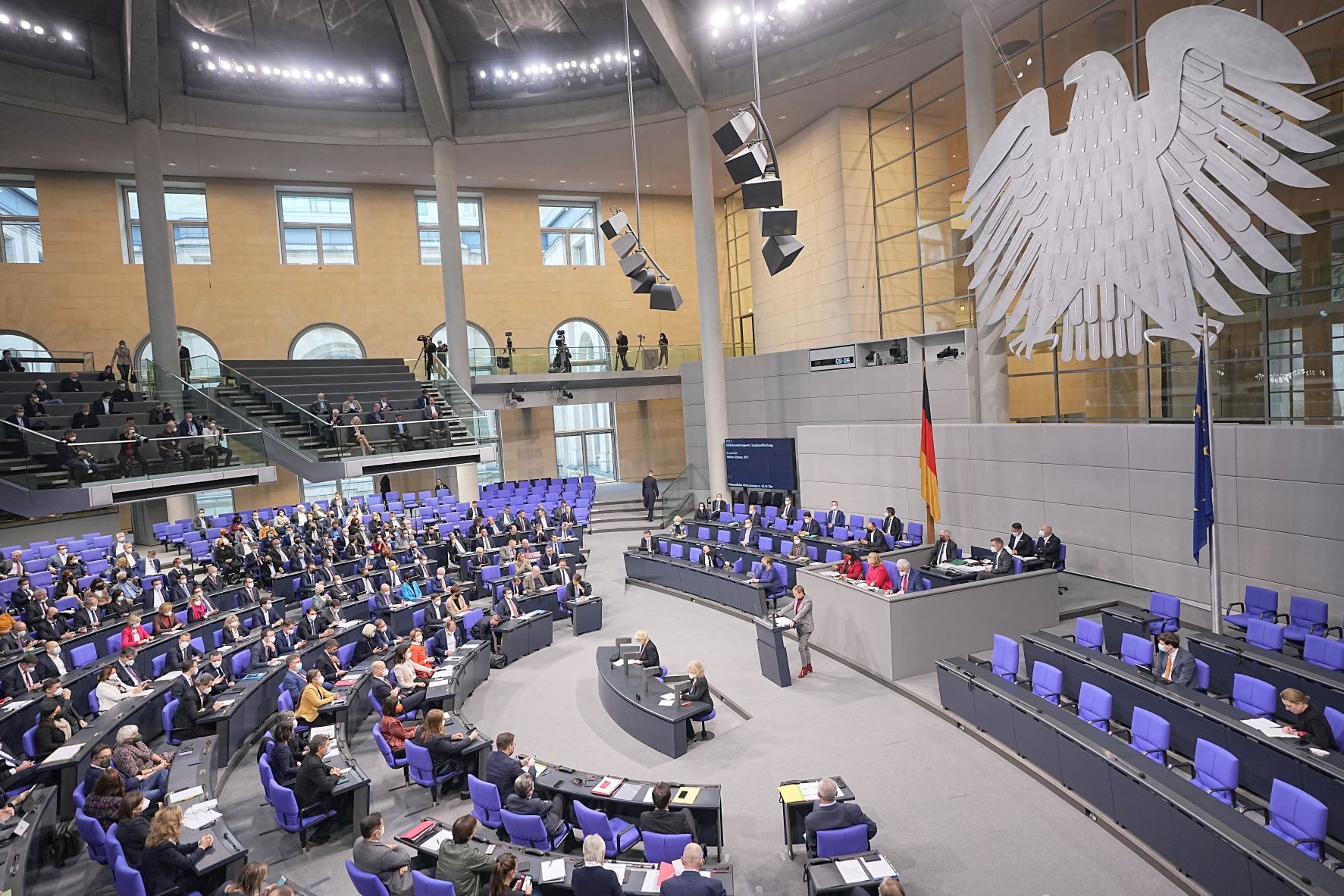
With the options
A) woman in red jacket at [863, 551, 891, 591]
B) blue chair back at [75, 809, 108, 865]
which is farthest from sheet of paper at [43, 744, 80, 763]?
woman in red jacket at [863, 551, 891, 591]

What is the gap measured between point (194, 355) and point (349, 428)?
10165 mm

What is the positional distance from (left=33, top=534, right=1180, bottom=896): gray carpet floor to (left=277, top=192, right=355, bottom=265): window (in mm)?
21649

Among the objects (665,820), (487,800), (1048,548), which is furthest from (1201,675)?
(487,800)

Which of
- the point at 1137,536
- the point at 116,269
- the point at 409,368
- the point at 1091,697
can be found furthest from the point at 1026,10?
the point at 116,269

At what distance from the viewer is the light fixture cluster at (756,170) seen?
37.4ft

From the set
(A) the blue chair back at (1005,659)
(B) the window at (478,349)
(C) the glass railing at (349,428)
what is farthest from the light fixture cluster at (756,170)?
(B) the window at (478,349)

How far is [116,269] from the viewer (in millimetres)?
26016

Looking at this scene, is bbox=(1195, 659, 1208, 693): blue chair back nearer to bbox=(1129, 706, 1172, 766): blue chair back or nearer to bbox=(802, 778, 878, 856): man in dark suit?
bbox=(1129, 706, 1172, 766): blue chair back

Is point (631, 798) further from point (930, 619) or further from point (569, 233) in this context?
point (569, 233)

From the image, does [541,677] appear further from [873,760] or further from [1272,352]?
[1272,352]

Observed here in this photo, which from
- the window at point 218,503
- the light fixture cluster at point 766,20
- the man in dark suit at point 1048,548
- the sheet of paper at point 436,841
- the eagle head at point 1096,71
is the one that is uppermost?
the light fixture cluster at point 766,20

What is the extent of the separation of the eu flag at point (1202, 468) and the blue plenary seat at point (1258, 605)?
119cm

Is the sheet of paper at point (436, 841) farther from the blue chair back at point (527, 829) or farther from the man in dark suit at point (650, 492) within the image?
the man in dark suit at point (650, 492)

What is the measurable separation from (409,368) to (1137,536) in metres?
21.6
